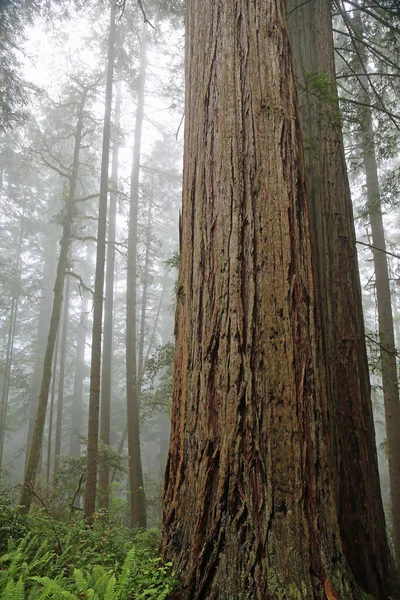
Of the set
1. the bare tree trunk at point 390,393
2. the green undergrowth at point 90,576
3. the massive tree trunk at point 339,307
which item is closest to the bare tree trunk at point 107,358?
the bare tree trunk at point 390,393

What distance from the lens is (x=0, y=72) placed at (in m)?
9.67

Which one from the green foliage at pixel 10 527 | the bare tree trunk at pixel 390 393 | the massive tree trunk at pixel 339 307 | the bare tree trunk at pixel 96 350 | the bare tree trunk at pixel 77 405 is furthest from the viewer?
the bare tree trunk at pixel 77 405

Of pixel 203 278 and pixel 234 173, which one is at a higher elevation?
pixel 234 173

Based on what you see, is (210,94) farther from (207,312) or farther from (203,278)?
(207,312)

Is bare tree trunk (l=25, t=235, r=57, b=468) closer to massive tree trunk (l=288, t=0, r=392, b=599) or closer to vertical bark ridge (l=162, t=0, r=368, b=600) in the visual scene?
massive tree trunk (l=288, t=0, r=392, b=599)

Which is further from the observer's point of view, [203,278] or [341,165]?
[341,165]

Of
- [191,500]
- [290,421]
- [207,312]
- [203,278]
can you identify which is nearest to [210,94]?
[203,278]

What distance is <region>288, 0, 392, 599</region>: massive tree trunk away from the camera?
9.86 feet

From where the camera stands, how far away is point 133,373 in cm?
1121

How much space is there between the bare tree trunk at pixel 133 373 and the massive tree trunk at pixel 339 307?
7.08m

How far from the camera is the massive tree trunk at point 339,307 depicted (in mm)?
3004

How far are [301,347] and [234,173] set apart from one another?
1125 mm

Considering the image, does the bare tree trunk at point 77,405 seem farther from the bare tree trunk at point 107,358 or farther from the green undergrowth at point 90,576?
the green undergrowth at point 90,576

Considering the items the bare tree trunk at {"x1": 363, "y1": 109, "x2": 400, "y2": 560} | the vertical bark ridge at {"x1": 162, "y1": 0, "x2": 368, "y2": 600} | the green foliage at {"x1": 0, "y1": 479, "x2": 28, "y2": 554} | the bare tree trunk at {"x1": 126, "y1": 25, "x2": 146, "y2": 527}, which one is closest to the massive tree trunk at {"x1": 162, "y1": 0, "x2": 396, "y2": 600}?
the vertical bark ridge at {"x1": 162, "y1": 0, "x2": 368, "y2": 600}
